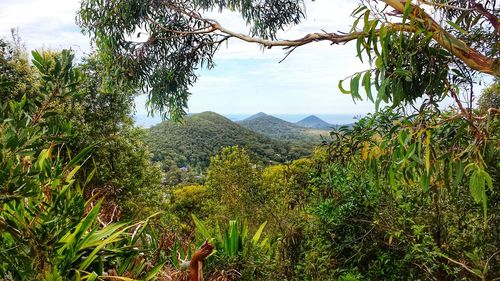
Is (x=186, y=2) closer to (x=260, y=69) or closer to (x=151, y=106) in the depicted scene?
(x=151, y=106)

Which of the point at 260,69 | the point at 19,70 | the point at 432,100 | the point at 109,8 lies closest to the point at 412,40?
the point at 432,100

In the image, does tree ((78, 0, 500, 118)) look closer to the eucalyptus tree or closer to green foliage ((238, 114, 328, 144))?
the eucalyptus tree

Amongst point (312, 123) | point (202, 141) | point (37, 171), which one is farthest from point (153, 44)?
point (312, 123)

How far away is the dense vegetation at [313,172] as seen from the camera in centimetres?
131

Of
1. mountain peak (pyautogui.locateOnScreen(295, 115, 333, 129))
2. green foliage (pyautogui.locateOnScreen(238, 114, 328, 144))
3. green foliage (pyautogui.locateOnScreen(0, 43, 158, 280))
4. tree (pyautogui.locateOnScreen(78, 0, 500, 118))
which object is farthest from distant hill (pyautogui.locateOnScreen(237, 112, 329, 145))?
green foliage (pyautogui.locateOnScreen(0, 43, 158, 280))

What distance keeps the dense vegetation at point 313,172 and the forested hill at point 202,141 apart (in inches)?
446

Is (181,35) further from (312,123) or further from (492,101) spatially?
(312,123)

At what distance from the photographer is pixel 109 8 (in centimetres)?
529

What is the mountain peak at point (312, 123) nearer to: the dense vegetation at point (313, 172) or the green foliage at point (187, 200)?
the green foliage at point (187, 200)

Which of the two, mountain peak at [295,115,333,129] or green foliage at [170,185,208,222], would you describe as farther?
mountain peak at [295,115,333,129]

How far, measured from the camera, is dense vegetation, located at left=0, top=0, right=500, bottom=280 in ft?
4.31

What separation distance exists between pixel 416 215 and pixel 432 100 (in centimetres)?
110

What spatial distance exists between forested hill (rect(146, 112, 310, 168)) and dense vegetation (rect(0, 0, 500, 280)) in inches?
446

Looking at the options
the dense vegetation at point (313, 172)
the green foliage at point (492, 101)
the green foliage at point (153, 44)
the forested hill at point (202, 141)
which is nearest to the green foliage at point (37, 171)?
the dense vegetation at point (313, 172)
